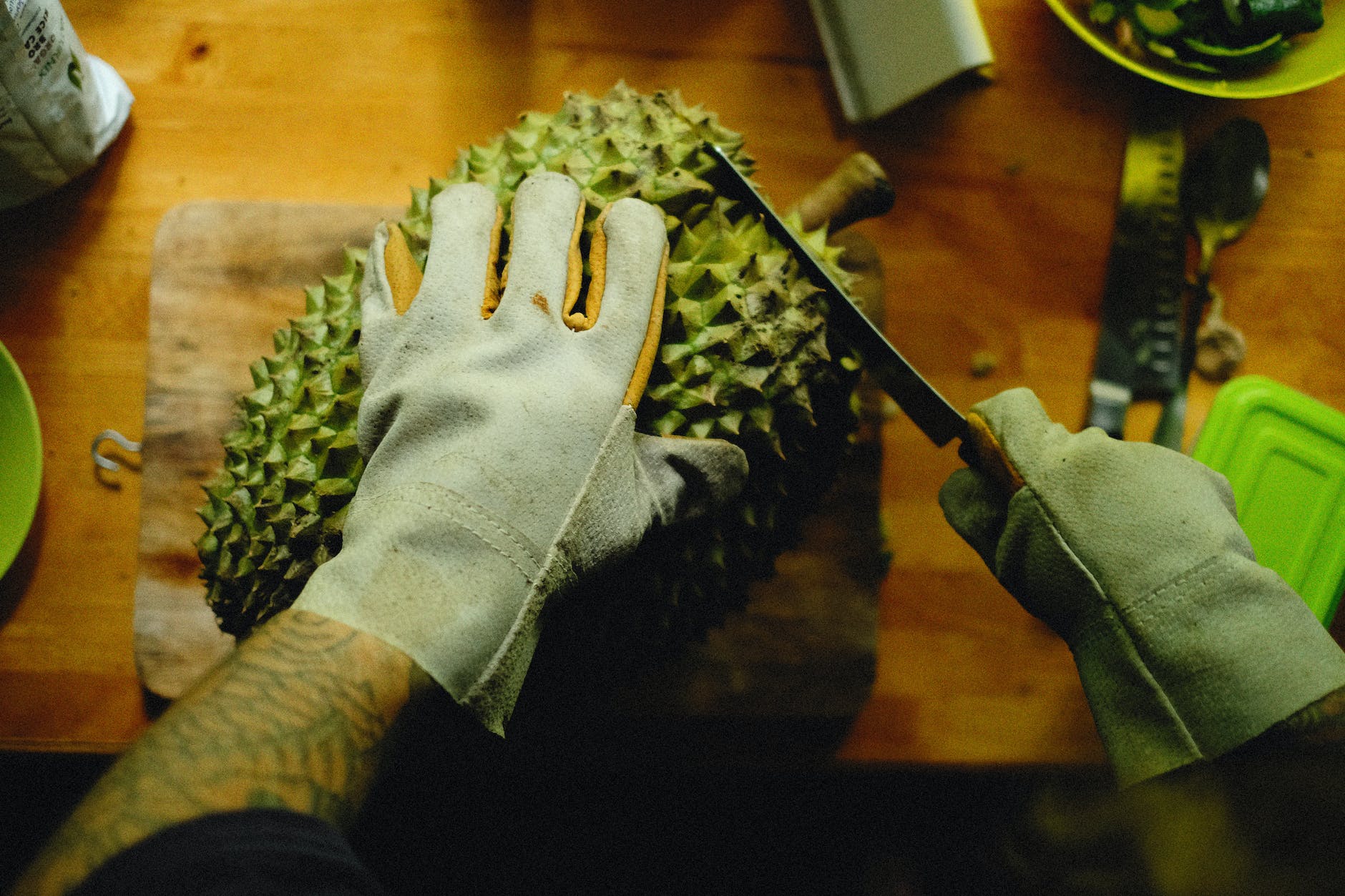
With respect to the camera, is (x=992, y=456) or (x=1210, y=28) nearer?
(x=992, y=456)

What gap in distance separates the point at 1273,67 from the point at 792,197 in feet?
1.77

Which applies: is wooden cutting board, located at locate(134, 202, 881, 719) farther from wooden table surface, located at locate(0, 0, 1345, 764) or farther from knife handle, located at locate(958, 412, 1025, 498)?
knife handle, located at locate(958, 412, 1025, 498)

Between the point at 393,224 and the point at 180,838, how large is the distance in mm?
496

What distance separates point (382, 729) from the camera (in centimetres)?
53

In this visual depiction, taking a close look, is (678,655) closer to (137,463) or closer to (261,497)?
(261,497)

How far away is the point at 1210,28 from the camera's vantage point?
889 mm

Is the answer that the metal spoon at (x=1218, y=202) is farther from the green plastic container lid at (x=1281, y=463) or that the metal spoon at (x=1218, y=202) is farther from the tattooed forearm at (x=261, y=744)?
the tattooed forearm at (x=261, y=744)

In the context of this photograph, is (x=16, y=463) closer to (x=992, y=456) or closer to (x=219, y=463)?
(x=219, y=463)

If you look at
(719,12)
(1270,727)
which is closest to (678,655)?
(1270,727)

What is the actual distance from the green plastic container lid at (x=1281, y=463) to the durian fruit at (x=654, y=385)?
48 cm

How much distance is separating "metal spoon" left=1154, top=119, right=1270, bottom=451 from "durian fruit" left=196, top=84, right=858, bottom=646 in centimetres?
41

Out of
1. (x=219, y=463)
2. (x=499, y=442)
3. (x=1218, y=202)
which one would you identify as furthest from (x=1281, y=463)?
(x=219, y=463)

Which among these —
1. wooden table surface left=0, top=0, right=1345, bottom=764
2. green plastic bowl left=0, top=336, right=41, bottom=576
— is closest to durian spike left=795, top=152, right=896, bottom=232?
wooden table surface left=0, top=0, right=1345, bottom=764

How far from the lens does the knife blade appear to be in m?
0.69
